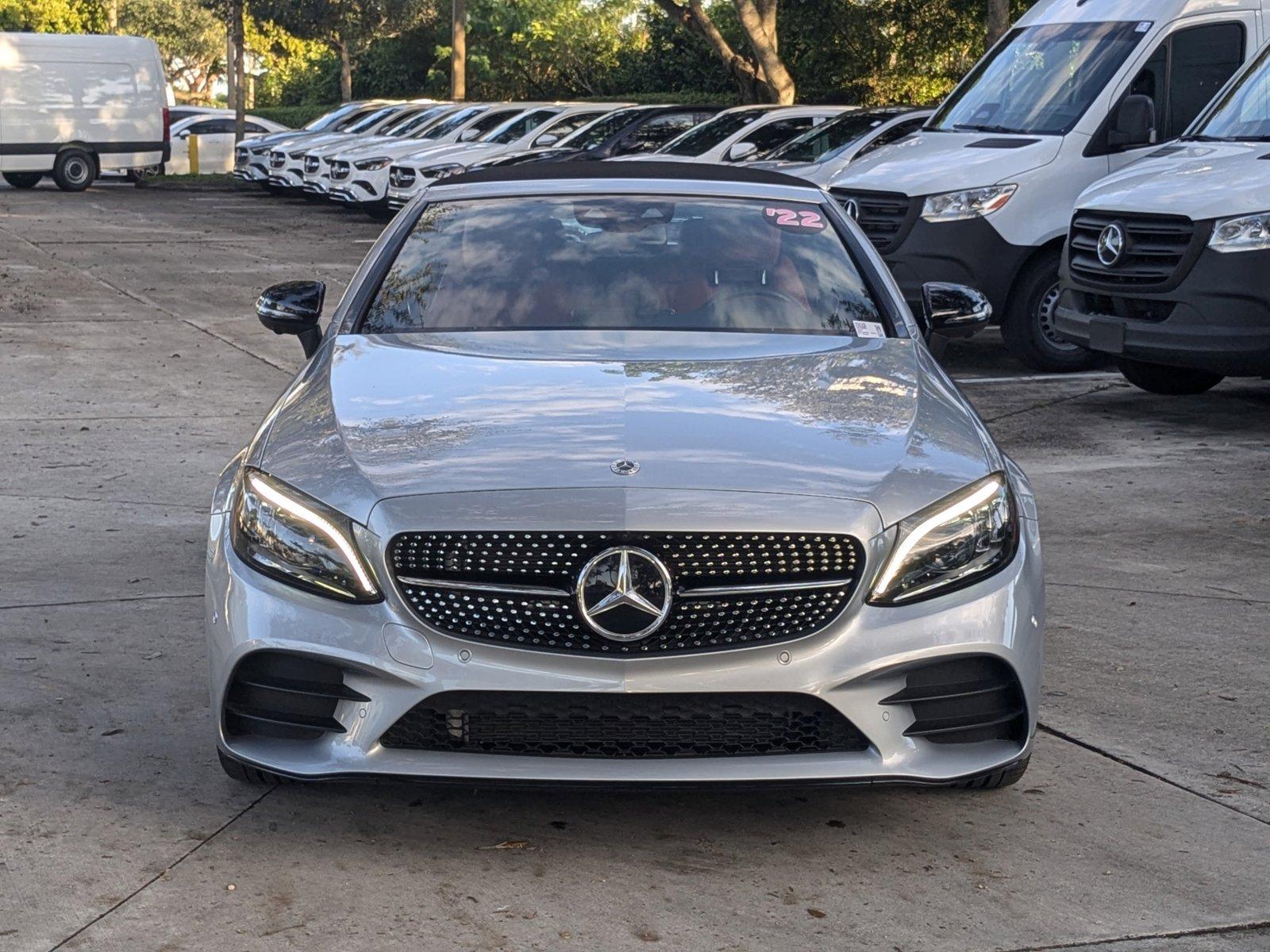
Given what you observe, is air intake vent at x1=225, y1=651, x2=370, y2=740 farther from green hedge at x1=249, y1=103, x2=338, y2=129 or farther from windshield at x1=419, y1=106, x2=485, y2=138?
green hedge at x1=249, y1=103, x2=338, y2=129

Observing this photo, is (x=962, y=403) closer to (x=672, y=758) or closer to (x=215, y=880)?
(x=672, y=758)

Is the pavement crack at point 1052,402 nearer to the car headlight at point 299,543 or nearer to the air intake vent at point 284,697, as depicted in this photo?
the car headlight at point 299,543

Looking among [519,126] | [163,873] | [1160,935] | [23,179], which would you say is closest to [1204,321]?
[1160,935]

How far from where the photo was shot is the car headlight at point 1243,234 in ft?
30.8

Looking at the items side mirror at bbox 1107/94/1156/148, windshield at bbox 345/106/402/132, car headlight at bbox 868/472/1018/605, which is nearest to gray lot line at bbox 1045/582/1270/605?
car headlight at bbox 868/472/1018/605

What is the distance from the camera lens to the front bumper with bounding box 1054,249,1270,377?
944 centimetres

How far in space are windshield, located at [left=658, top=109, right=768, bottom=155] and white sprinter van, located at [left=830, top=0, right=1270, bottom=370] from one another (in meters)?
6.82

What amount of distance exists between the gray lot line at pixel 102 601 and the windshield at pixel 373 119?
25.9m

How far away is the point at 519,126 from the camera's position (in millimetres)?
26016

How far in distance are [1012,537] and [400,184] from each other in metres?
21.3

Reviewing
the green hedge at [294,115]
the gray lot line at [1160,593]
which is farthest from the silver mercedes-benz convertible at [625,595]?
the green hedge at [294,115]

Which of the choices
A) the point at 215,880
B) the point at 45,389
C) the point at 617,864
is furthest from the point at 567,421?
the point at 45,389

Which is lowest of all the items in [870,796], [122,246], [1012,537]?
[122,246]

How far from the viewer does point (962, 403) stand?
4.77 meters
